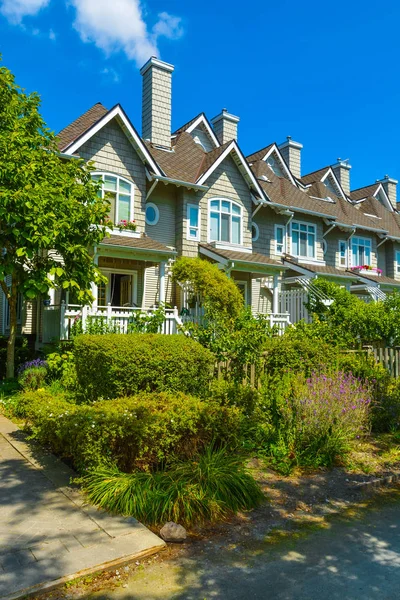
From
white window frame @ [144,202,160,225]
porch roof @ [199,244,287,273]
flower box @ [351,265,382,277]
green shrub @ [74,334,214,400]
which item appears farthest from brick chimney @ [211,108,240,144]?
green shrub @ [74,334,214,400]

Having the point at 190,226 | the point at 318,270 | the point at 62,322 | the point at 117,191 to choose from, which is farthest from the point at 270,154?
the point at 62,322

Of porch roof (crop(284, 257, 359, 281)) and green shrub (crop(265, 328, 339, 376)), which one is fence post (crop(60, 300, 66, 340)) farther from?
porch roof (crop(284, 257, 359, 281))

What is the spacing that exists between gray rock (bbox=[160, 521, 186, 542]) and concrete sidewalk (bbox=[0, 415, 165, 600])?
6.4 inches

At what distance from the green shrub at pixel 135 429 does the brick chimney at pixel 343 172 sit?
29.2 metres

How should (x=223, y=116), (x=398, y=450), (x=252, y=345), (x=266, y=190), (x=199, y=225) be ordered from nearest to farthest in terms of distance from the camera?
(x=398, y=450)
(x=252, y=345)
(x=199, y=225)
(x=266, y=190)
(x=223, y=116)

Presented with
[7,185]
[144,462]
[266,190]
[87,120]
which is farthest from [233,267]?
[144,462]

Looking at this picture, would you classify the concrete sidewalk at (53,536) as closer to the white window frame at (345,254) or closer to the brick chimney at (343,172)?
the white window frame at (345,254)

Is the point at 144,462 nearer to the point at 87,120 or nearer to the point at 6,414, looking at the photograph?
the point at 6,414

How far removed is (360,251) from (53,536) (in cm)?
2620

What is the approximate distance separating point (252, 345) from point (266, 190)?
1535 centimetres

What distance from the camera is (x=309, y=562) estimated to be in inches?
159

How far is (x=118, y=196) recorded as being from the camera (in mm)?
17344

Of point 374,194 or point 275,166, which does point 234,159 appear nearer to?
point 275,166

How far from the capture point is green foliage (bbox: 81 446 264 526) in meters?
4.70
